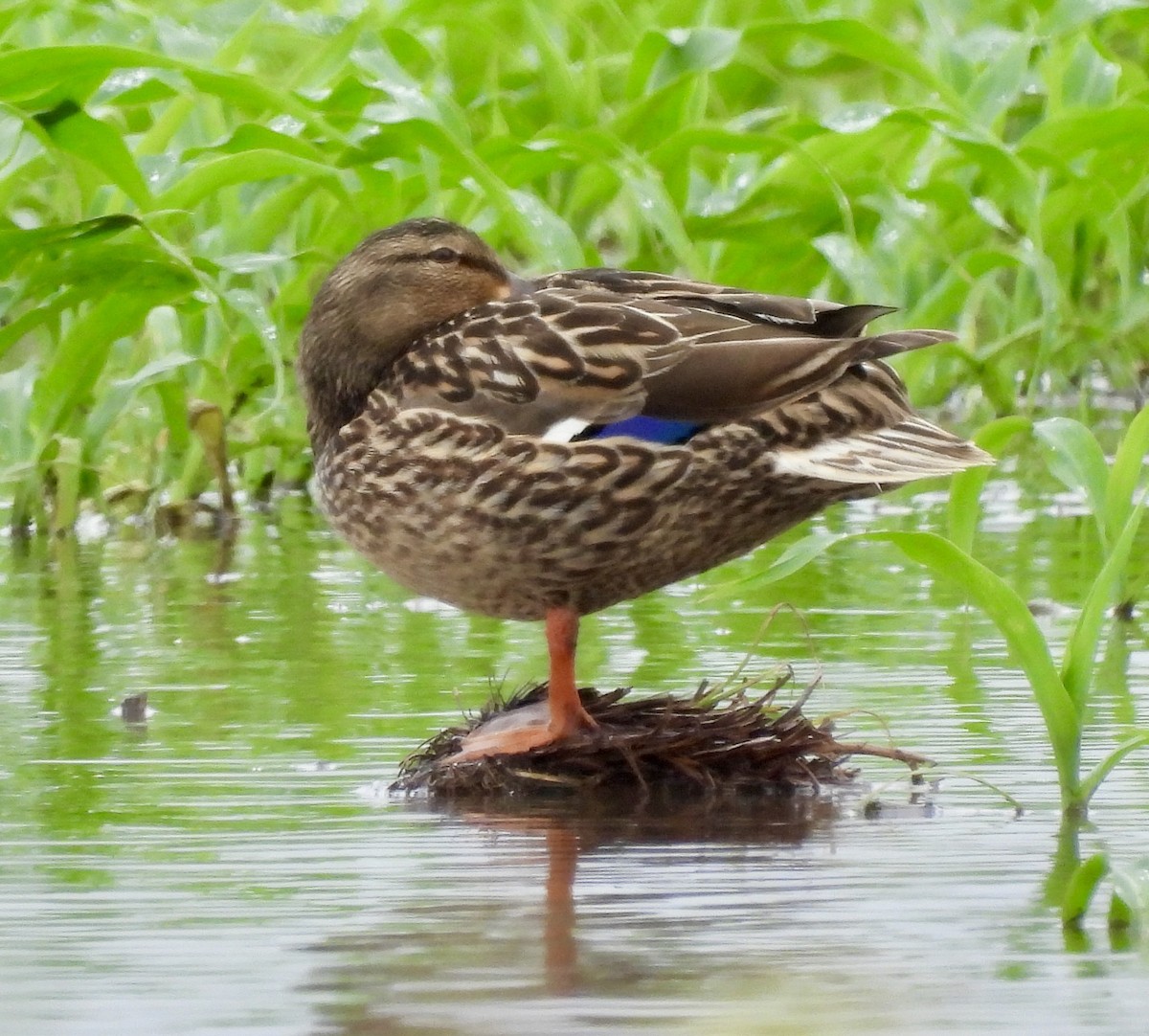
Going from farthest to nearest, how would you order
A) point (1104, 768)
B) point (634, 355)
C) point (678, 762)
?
point (634, 355), point (678, 762), point (1104, 768)

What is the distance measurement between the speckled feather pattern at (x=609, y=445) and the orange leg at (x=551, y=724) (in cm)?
14

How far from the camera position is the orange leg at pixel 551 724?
15.7 ft

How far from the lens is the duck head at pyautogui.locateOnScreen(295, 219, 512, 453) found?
5434 mm

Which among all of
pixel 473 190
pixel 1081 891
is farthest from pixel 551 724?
pixel 473 190

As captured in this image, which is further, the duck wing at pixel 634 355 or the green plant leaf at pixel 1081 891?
the duck wing at pixel 634 355

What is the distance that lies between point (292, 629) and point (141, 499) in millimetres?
2171

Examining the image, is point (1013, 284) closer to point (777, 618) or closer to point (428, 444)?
point (777, 618)

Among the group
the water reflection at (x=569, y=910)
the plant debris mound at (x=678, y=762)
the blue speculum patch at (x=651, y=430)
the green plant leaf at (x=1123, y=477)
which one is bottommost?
the water reflection at (x=569, y=910)

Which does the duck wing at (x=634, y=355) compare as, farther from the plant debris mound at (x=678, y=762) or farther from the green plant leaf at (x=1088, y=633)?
the green plant leaf at (x=1088, y=633)

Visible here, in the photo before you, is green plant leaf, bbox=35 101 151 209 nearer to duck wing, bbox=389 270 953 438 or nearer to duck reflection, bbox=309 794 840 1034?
duck wing, bbox=389 270 953 438

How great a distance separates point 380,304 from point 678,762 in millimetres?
1332

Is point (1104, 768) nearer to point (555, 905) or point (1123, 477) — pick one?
point (1123, 477)

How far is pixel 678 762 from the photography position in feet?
15.3

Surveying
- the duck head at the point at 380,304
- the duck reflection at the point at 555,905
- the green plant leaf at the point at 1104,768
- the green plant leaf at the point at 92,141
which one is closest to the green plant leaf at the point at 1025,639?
the green plant leaf at the point at 1104,768
